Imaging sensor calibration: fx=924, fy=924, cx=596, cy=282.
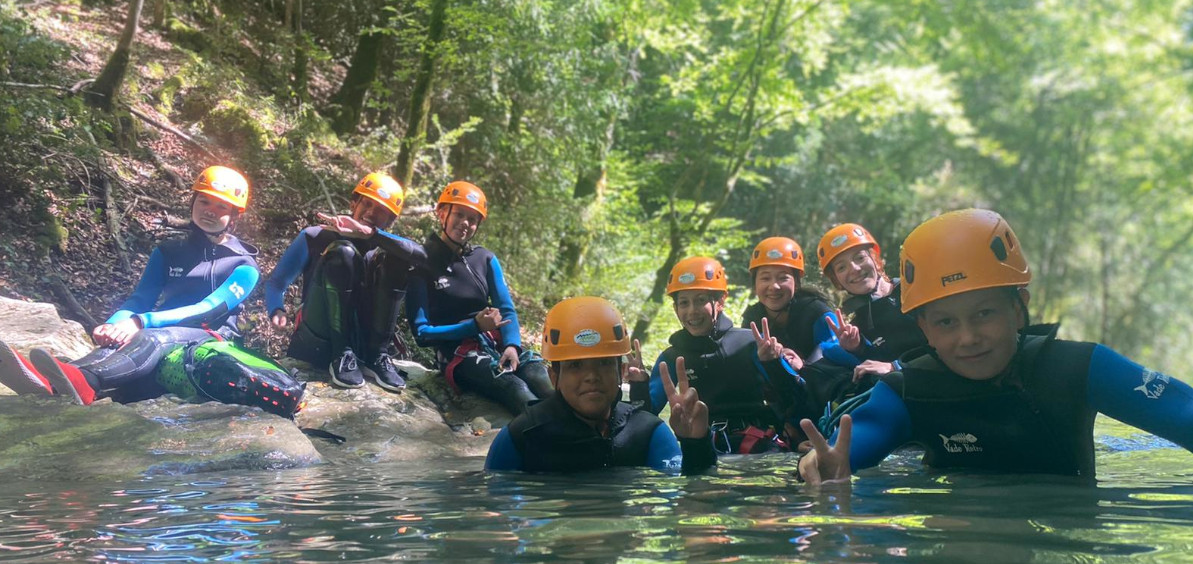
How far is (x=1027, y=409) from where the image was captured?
144 inches

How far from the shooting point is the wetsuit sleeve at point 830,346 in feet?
22.6

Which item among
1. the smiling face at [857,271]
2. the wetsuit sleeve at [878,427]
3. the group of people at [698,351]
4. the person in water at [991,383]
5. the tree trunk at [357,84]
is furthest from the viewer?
the tree trunk at [357,84]

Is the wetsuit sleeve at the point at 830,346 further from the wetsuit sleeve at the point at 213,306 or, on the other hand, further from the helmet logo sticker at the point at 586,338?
the wetsuit sleeve at the point at 213,306

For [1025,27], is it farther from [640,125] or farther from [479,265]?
[479,265]

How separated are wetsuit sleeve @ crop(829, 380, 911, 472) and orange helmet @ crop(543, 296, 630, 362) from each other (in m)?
1.50

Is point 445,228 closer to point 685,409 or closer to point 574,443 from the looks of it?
point 574,443

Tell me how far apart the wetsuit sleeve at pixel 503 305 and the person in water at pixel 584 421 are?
3243 millimetres

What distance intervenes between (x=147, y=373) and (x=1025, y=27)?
1137 inches

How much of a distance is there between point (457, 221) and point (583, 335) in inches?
138

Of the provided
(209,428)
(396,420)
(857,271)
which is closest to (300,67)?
(396,420)

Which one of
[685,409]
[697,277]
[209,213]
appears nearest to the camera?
Result: [685,409]

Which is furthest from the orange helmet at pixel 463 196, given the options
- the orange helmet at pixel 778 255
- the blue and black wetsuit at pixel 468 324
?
the orange helmet at pixel 778 255

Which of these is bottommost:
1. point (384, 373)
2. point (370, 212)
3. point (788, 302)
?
point (384, 373)

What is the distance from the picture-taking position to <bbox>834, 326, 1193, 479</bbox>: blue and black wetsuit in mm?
3377
